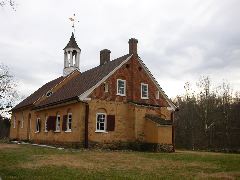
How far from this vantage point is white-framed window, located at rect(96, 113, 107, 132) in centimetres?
2686

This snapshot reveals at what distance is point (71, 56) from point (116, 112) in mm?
12246

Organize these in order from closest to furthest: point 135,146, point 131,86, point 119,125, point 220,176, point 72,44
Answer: point 220,176 < point 119,125 < point 135,146 < point 131,86 < point 72,44

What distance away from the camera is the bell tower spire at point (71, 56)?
121 ft

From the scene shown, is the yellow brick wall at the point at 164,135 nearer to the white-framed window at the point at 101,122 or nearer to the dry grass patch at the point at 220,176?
the white-framed window at the point at 101,122

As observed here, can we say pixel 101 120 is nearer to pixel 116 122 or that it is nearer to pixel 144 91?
pixel 116 122

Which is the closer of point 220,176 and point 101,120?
point 220,176

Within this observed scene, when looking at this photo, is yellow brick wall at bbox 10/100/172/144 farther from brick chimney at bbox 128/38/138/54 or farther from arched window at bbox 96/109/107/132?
brick chimney at bbox 128/38/138/54

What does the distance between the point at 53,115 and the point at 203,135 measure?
2433 cm

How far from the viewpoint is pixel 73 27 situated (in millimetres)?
39031

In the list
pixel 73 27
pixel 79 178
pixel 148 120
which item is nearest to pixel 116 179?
pixel 79 178

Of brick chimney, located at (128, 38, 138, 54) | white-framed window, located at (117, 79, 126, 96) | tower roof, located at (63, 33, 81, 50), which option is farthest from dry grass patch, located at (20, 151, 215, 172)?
tower roof, located at (63, 33, 81, 50)

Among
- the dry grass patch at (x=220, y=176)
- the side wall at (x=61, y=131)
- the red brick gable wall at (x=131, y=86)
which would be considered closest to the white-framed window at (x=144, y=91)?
the red brick gable wall at (x=131, y=86)

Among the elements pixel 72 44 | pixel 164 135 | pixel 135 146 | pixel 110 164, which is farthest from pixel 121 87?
pixel 110 164

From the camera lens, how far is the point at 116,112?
1090 inches
